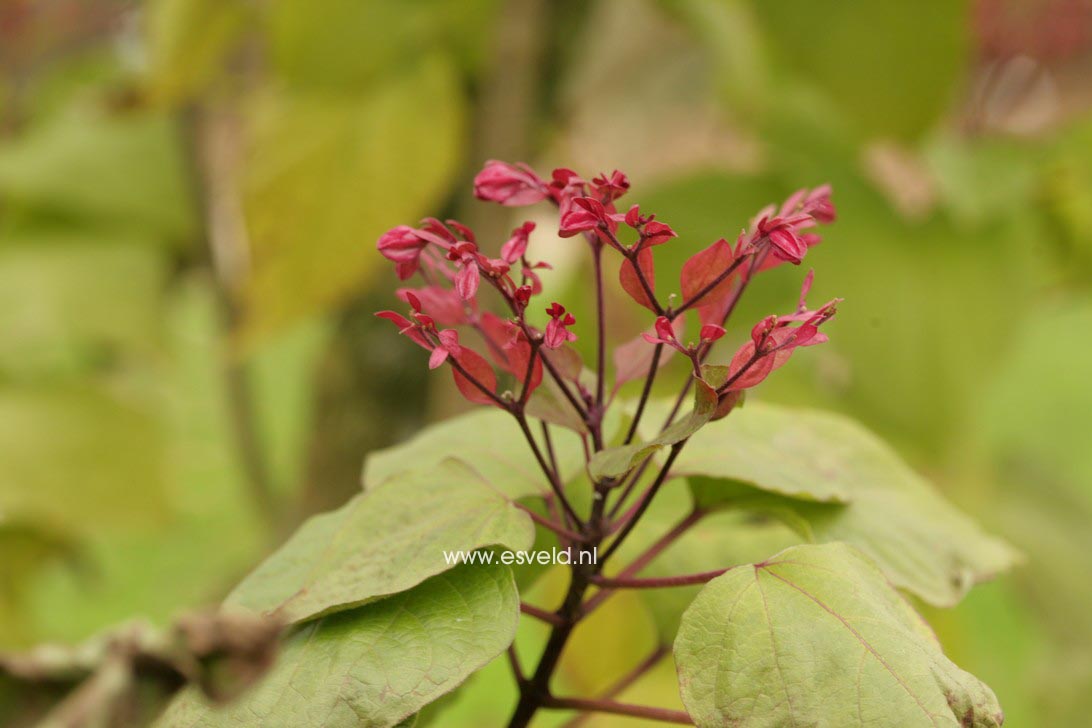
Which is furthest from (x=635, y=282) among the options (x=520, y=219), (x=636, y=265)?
(x=520, y=219)

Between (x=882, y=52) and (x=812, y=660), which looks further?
(x=882, y=52)

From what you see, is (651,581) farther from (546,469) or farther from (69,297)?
(69,297)

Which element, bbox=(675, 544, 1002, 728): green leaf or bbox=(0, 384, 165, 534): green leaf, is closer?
bbox=(675, 544, 1002, 728): green leaf

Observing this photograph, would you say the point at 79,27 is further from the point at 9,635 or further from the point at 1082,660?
the point at 1082,660

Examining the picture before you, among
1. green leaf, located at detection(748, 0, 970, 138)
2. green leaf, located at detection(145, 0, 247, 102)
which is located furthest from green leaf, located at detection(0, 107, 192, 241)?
green leaf, located at detection(748, 0, 970, 138)

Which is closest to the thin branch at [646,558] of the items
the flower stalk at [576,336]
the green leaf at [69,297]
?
the flower stalk at [576,336]

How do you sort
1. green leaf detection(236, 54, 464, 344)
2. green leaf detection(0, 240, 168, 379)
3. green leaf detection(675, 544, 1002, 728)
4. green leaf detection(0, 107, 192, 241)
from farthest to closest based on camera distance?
1. green leaf detection(0, 107, 192, 241)
2. green leaf detection(0, 240, 168, 379)
3. green leaf detection(236, 54, 464, 344)
4. green leaf detection(675, 544, 1002, 728)

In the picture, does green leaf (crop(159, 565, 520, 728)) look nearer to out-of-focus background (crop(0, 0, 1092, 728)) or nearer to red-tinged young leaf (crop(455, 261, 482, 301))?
red-tinged young leaf (crop(455, 261, 482, 301))
